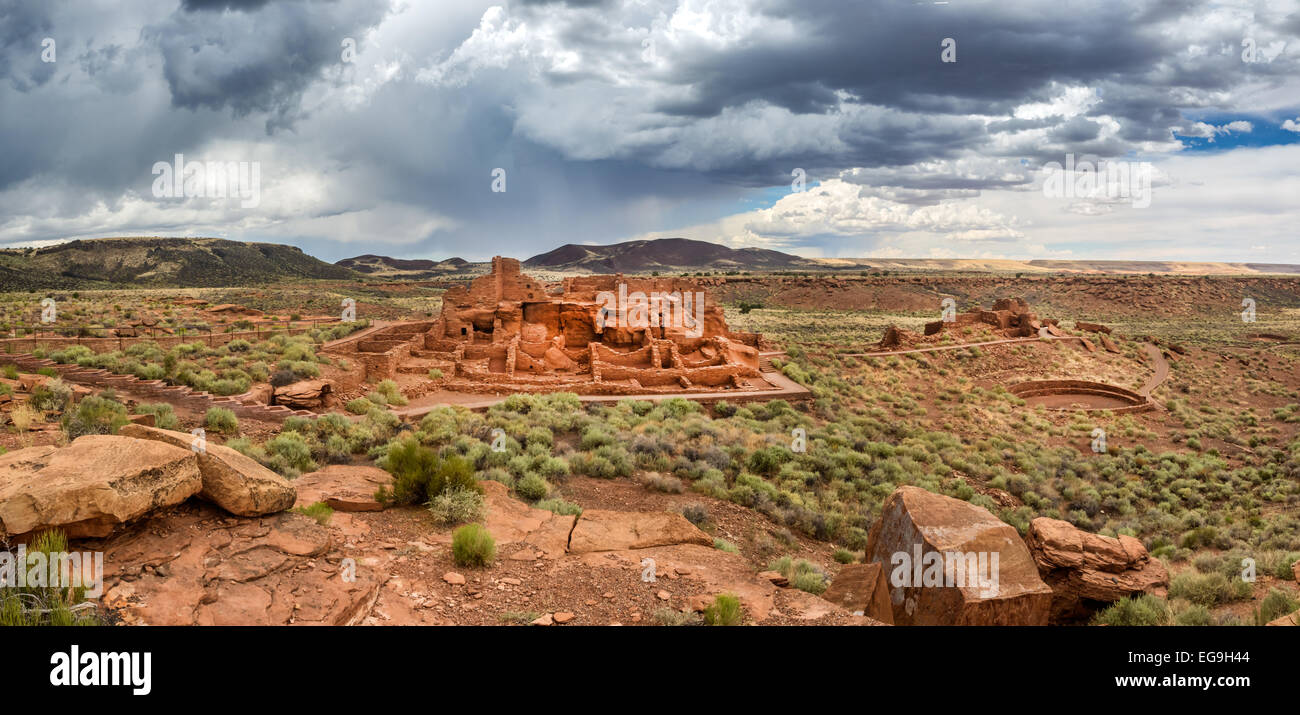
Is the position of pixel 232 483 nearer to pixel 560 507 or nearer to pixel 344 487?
pixel 344 487

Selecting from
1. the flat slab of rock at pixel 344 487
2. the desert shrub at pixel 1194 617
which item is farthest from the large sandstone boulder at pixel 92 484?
the desert shrub at pixel 1194 617

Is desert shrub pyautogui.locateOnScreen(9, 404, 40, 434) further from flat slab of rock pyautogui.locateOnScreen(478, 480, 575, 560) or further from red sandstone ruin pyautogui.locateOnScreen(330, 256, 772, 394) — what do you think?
red sandstone ruin pyautogui.locateOnScreen(330, 256, 772, 394)

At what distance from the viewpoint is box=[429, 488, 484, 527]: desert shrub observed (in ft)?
25.2

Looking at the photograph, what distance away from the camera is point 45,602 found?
4086 mm

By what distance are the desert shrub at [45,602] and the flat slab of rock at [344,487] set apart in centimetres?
295

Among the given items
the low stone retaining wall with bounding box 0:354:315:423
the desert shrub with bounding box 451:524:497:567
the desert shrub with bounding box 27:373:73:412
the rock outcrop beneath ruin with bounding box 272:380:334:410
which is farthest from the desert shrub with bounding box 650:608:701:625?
the rock outcrop beneath ruin with bounding box 272:380:334:410

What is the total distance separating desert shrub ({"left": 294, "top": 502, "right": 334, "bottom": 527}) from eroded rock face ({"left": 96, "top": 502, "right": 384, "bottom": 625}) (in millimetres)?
607

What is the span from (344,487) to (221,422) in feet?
18.4

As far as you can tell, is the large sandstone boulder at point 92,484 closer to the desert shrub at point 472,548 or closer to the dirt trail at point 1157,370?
the desert shrub at point 472,548

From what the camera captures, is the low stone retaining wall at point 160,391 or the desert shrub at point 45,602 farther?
the low stone retaining wall at point 160,391

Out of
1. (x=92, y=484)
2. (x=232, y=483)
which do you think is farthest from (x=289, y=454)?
(x=92, y=484)

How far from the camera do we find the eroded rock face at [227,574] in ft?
14.9
